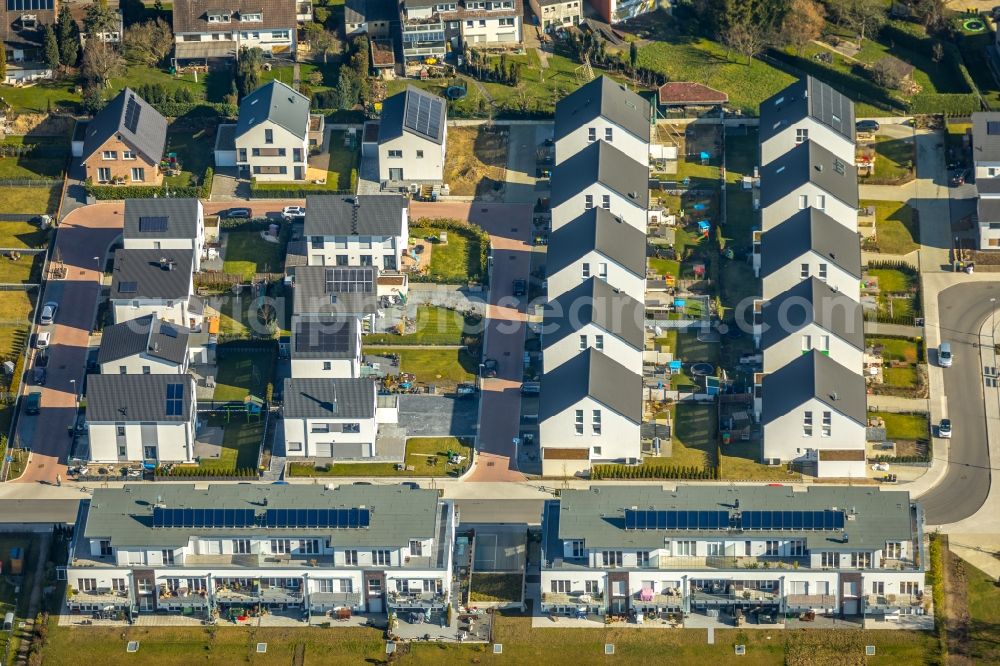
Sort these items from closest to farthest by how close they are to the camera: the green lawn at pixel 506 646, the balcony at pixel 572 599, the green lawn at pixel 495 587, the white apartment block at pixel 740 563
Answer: the green lawn at pixel 506 646
the white apartment block at pixel 740 563
the balcony at pixel 572 599
the green lawn at pixel 495 587

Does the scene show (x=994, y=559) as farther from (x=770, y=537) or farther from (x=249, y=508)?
(x=249, y=508)

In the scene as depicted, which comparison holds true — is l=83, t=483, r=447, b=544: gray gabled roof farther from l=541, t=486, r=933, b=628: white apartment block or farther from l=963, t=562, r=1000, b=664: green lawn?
l=963, t=562, r=1000, b=664: green lawn

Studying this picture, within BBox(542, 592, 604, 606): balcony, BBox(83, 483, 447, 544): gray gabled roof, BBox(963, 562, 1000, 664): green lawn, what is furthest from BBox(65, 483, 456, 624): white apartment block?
BBox(963, 562, 1000, 664): green lawn

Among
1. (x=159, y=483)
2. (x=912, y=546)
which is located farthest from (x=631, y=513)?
(x=159, y=483)

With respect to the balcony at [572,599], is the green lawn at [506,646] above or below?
below

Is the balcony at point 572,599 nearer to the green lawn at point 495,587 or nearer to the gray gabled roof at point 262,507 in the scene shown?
the green lawn at point 495,587

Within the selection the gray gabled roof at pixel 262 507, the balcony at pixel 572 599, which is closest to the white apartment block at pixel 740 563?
the balcony at pixel 572 599

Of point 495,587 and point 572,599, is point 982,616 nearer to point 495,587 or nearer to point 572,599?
point 572,599
